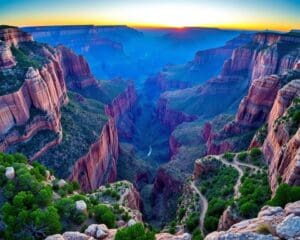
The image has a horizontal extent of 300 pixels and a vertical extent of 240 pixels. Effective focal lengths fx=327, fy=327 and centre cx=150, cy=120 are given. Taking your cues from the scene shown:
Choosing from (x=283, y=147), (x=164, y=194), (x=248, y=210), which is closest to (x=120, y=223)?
(x=248, y=210)

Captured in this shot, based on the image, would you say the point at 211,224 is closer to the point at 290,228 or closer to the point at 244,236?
the point at 244,236

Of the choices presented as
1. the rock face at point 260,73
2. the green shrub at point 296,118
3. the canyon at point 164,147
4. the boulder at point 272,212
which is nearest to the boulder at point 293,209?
the canyon at point 164,147

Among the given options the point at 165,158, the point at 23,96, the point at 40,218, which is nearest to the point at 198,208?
the point at 40,218

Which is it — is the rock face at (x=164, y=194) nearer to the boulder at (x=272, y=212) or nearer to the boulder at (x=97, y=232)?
the boulder at (x=97, y=232)

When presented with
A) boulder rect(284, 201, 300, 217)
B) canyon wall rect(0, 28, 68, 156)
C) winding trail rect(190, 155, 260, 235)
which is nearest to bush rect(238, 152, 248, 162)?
winding trail rect(190, 155, 260, 235)

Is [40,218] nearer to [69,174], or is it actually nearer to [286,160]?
[286,160]

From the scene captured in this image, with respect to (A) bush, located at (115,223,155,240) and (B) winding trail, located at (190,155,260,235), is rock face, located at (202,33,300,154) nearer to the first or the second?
(B) winding trail, located at (190,155,260,235)
